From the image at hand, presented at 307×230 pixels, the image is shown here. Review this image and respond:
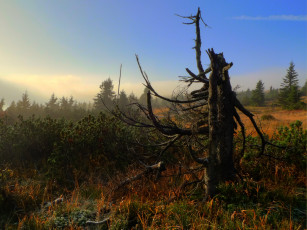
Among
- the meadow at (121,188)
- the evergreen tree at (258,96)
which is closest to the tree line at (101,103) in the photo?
the evergreen tree at (258,96)

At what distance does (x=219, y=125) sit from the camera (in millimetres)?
3324

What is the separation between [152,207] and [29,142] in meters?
5.88

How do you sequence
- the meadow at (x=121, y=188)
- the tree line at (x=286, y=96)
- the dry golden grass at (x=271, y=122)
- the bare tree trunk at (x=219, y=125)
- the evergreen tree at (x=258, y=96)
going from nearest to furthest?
the meadow at (x=121, y=188), the bare tree trunk at (x=219, y=125), the dry golden grass at (x=271, y=122), the tree line at (x=286, y=96), the evergreen tree at (x=258, y=96)

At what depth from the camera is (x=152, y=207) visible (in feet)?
10.6

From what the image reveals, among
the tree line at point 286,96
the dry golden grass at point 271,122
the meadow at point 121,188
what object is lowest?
the meadow at point 121,188

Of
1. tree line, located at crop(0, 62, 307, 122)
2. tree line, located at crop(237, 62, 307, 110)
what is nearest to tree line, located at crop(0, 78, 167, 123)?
tree line, located at crop(0, 62, 307, 122)

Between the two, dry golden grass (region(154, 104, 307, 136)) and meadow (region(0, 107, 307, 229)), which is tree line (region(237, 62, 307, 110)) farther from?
meadow (region(0, 107, 307, 229))

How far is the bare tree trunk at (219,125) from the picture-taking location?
329 cm

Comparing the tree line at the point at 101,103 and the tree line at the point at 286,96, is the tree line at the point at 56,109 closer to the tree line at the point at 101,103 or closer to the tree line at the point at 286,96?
the tree line at the point at 101,103

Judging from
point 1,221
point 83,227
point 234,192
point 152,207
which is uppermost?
point 234,192

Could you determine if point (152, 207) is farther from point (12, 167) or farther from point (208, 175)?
point (12, 167)

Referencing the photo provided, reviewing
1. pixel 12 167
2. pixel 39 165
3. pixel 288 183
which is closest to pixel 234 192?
pixel 288 183

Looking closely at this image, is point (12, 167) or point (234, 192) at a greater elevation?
point (234, 192)

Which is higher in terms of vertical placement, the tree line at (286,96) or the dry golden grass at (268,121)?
the tree line at (286,96)
